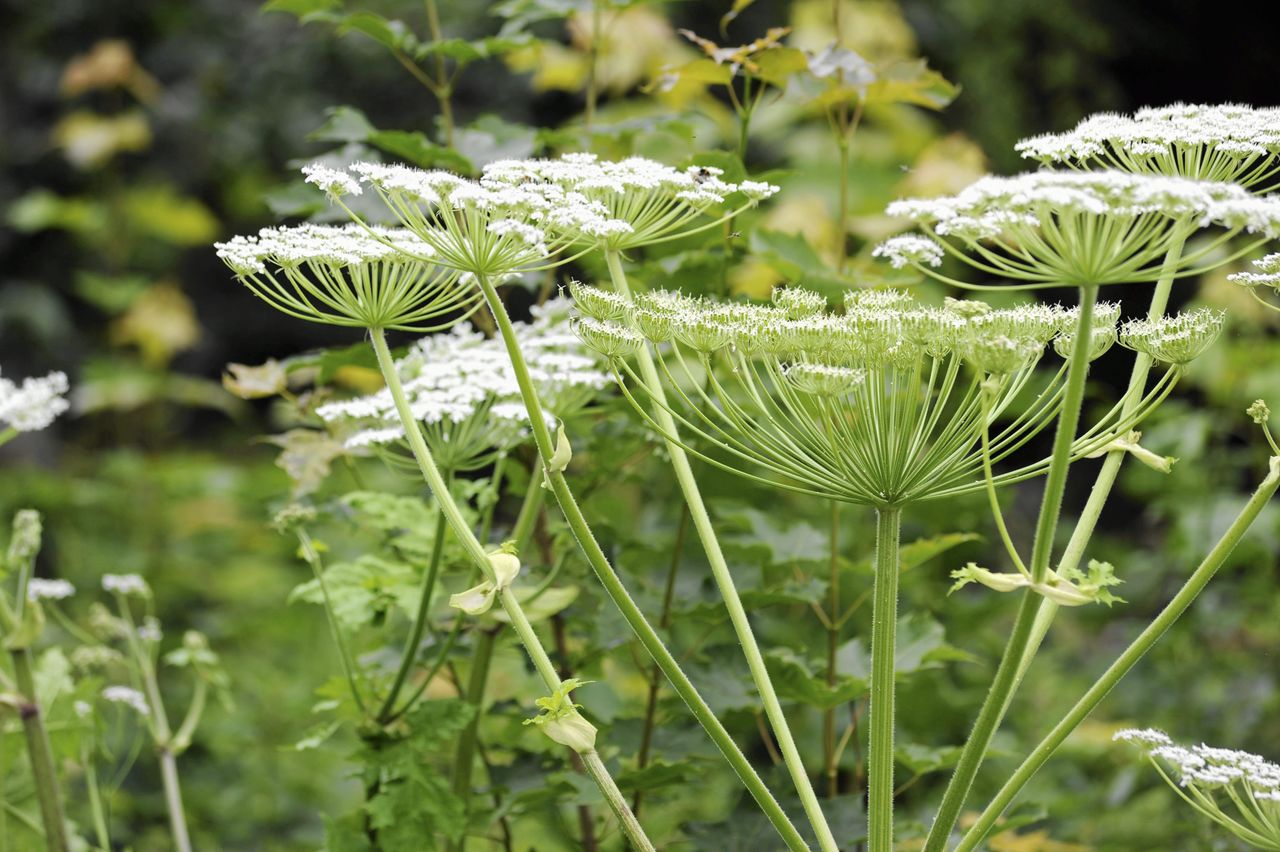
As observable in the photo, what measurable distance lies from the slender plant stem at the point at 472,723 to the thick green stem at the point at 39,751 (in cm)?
63

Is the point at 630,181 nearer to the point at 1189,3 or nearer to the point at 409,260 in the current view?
the point at 409,260

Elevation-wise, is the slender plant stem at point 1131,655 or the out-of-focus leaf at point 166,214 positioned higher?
the out-of-focus leaf at point 166,214

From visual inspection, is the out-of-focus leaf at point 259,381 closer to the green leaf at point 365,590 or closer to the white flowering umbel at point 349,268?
the green leaf at point 365,590

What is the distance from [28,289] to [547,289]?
558cm

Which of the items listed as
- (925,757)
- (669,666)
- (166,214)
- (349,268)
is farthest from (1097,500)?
(166,214)

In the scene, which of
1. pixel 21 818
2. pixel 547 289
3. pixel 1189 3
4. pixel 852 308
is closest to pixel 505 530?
pixel 547 289

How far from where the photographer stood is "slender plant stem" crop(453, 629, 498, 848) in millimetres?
1915

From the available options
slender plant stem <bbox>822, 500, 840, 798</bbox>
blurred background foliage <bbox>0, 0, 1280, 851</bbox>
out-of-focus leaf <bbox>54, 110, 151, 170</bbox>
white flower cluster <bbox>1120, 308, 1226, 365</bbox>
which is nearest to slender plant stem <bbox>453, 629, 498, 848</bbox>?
blurred background foliage <bbox>0, 0, 1280, 851</bbox>

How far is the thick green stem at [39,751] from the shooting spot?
185 cm

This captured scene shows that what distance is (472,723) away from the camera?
188 cm

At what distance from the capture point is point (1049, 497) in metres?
1.05

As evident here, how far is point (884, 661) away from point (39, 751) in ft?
4.52

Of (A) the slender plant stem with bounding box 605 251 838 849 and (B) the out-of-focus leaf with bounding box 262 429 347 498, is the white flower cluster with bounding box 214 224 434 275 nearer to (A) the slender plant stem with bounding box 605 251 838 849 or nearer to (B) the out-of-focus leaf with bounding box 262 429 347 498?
(A) the slender plant stem with bounding box 605 251 838 849

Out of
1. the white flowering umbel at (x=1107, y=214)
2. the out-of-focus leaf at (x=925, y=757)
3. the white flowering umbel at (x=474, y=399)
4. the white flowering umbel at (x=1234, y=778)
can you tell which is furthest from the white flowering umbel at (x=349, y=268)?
the out-of-focus leaf at (x=925, y=757)
